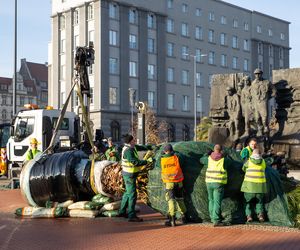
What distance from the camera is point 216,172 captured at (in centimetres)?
1019

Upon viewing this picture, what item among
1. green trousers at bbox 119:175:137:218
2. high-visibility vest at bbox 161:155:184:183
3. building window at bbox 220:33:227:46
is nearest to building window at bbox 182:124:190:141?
building window at bbox 220:33:227:46

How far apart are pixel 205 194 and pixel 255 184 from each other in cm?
103

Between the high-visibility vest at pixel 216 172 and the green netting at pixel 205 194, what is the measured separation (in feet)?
1.66

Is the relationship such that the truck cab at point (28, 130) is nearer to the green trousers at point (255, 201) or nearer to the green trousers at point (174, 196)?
the green trousers at point (174, 196)

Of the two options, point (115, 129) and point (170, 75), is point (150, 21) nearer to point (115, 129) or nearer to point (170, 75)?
point (170, 75)

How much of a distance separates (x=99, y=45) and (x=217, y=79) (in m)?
35.2

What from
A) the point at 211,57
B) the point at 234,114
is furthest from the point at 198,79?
the point at 234,114

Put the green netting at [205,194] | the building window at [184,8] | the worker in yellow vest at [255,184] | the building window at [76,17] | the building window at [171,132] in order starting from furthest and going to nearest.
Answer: the building window at [184,8]
the building window at [171,132]
the building window at [76,17]
the green netting at [205,194]
the worker in yellow vest at [255,184]

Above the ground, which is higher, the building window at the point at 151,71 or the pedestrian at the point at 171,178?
the building window at the point at 151,71

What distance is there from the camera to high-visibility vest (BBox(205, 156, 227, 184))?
1015cm

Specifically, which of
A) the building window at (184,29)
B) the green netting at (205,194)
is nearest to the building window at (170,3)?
the building window at (184,29)

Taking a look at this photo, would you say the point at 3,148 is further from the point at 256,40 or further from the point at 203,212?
the point at 256,40

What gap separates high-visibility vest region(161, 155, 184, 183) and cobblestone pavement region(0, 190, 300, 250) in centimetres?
92

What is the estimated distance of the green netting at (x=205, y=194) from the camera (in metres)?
10.5
